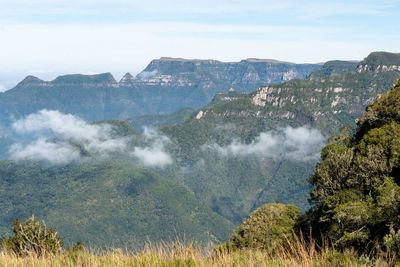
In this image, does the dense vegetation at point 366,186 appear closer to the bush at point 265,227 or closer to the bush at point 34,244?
the bush at point 265,227

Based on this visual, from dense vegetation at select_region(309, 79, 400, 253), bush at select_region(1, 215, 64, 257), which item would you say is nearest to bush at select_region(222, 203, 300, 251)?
dense vegetation at select_region(309, 79, 400, 253)

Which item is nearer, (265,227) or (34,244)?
(34,244)

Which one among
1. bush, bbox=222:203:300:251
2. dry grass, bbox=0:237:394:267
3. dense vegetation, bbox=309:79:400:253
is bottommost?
bush, bbox=222:203:300:251

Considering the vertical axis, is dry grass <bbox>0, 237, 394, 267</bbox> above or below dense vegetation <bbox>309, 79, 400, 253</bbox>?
above

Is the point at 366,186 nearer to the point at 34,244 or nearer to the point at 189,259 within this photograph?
the point at 189,259

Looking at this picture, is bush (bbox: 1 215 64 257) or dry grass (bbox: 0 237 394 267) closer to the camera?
dry grass (bbox: 0 237 394 267)

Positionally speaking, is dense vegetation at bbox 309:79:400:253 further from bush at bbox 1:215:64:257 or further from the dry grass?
bush at bbox 1:215:64:257

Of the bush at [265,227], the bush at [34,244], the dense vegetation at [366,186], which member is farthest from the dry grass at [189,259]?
the bush at [265,227]

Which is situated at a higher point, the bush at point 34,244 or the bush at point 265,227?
the bush at point 34,244

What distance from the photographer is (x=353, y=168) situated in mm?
29594

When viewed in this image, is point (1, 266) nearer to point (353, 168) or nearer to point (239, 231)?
point (353, 168)

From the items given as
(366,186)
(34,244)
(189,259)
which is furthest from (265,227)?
(189,259)

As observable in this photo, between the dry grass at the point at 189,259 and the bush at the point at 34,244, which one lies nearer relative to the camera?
the dry grass at the point at 189,259

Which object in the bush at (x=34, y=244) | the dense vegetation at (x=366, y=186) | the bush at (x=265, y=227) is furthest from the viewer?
the bush at (x=265, y=227)
